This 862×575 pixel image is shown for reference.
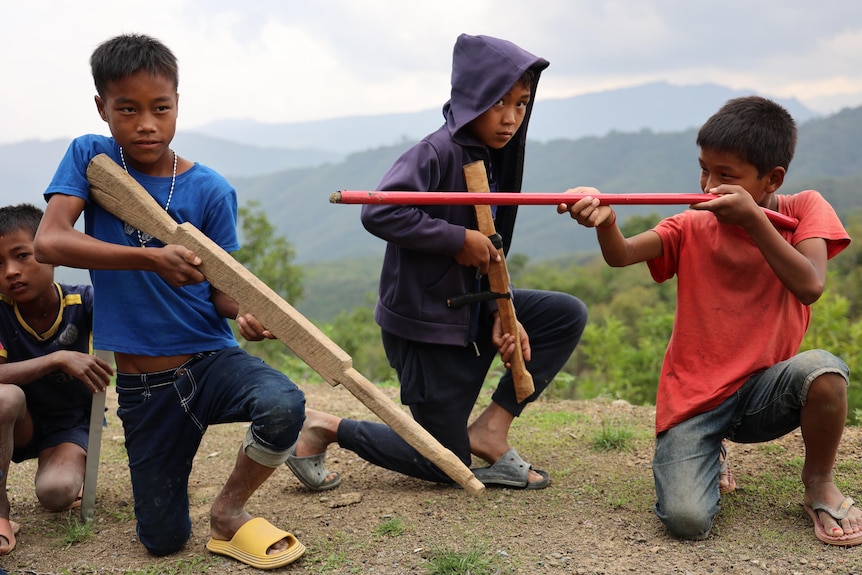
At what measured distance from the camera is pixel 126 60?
2.93 metres

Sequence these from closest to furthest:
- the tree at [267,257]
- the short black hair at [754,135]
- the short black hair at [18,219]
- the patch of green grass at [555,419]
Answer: the short black hair at [754,135] < the short black hair at [18,219] < the patch of green grass at [555,419] < the tree at [267,257]

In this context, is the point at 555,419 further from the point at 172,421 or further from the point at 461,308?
the point at 172,421

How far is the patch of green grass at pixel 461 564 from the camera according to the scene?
2.86 metres

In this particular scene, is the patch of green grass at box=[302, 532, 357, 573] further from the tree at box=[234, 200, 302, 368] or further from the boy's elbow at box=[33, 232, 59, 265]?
the tree at box=[234, 200, 302, 368]

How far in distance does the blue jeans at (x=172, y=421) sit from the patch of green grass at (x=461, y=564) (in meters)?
0.71

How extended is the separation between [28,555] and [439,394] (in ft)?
6.15

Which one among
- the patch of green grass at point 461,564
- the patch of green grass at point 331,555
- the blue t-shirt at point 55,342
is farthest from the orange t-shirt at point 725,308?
the blue t-shirt at point 55,342

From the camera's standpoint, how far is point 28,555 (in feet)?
10.8

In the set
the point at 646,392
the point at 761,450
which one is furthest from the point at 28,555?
the point at 646,392

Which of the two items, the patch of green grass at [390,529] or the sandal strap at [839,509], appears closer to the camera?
the sandal strap at [839,509]

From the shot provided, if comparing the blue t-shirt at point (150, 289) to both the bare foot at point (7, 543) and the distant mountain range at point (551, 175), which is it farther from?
the distant mountain range at point (551, 175)

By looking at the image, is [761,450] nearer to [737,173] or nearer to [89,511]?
[737,173]

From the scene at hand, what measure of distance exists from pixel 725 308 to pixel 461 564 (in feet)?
5.07

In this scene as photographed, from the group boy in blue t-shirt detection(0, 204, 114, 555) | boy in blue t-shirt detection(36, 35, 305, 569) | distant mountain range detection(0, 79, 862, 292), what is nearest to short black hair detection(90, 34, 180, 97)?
boy in blue t-shirt detection(36, 35, 305, 569)
